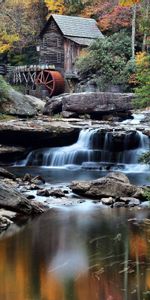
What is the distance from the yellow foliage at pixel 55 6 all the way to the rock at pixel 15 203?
30162 millimetres

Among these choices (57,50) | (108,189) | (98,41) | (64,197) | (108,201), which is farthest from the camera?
(57,50)

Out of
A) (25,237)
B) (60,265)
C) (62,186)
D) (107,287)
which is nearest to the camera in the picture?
(107,287)

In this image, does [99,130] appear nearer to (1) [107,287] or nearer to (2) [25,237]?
(2) [25,237]

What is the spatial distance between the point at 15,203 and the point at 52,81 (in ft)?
75.4

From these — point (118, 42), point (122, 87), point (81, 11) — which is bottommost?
point (122, 87)

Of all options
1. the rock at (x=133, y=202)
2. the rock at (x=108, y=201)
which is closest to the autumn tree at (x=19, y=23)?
the rock at (x=108, y=201)

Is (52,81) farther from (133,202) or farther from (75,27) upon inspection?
Result: (133,202)

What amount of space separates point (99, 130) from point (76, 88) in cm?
1188

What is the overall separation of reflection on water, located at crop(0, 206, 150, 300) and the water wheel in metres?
22.6

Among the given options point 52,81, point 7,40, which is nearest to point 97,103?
point 52,81

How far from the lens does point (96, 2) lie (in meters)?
37.2

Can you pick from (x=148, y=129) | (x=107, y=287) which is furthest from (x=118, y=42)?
(x=107, y=287)

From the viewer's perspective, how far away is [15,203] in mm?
10336

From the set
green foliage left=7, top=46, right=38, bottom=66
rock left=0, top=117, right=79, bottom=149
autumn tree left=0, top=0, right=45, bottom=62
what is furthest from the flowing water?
green foliage left=7, top=46, right=38, bottom=66
